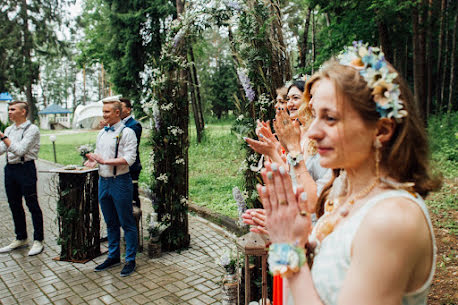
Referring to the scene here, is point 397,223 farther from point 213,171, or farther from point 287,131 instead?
point 213,171

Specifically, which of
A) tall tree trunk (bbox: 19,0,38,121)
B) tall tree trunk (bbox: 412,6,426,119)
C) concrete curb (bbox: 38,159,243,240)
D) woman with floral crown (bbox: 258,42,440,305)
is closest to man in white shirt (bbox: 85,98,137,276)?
concrete curb (bbox: 38,159,243,240)

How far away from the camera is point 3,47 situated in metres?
21.3

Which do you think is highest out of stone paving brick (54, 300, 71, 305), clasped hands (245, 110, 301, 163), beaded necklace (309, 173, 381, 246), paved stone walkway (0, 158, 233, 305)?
clasped hands (245, 110, 301, 163)

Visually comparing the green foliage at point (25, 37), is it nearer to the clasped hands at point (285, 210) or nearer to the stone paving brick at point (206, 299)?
the stone paving brick at point (206, 299)

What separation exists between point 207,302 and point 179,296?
0.35 meters

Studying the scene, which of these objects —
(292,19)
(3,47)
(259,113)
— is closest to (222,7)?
(259,113)

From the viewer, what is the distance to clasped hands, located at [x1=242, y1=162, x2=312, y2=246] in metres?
1.12

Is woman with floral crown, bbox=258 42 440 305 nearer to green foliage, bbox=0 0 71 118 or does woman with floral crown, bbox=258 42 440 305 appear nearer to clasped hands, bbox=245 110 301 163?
clasped hands, bbox=245 110 301 163

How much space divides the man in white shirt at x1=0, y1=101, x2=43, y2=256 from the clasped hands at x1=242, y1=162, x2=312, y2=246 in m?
4.68

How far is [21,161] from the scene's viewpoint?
477cm

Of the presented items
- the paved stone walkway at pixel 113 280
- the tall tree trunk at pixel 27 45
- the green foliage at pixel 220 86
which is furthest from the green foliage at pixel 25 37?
the paved stone walkway at pixel 113 280

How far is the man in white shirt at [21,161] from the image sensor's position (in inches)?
186

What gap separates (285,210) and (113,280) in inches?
144

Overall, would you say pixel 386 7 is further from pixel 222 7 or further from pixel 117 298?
pixel 117 298
